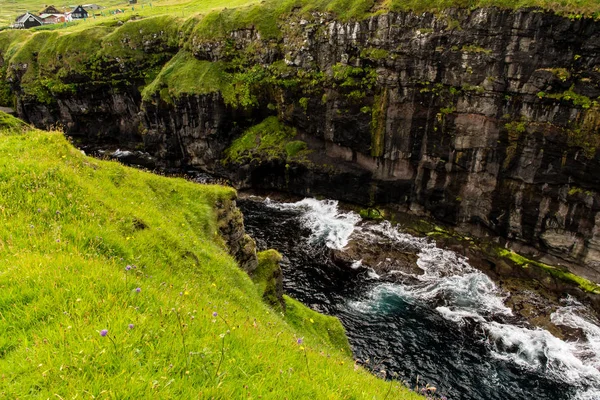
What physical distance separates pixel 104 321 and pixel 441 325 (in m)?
27.1

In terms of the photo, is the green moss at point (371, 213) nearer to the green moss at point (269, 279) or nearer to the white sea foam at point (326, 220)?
the white sea foam at point (326, 220)

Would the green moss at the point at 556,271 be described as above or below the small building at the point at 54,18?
below

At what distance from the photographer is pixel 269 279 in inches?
793

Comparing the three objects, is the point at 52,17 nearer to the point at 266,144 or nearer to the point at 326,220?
the point at 266,144

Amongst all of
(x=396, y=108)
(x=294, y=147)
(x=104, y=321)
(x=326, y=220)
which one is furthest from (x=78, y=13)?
(x=104, y=321)

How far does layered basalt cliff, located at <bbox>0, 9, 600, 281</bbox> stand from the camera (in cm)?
3086

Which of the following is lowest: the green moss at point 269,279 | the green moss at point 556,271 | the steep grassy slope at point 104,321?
the green moss at point 556,271

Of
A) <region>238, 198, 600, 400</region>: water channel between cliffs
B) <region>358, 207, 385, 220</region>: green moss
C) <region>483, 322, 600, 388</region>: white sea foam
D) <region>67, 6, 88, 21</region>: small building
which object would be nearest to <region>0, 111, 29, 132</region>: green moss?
<region>238, 198, 600, 400</region>: water channel between cliffs

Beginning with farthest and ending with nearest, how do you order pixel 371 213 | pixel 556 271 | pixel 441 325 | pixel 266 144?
pixel 266 144
pixel 371 213
pixel 556 271
pixel 441 325

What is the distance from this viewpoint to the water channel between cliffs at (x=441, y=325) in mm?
23594

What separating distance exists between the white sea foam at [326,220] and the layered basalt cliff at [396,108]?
6.61 feet

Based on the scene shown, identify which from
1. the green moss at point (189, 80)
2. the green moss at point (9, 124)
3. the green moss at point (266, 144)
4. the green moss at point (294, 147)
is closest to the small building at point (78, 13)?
the green moss at point (189, 80)

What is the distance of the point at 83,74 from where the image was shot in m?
64.6

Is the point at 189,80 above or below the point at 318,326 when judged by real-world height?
above
